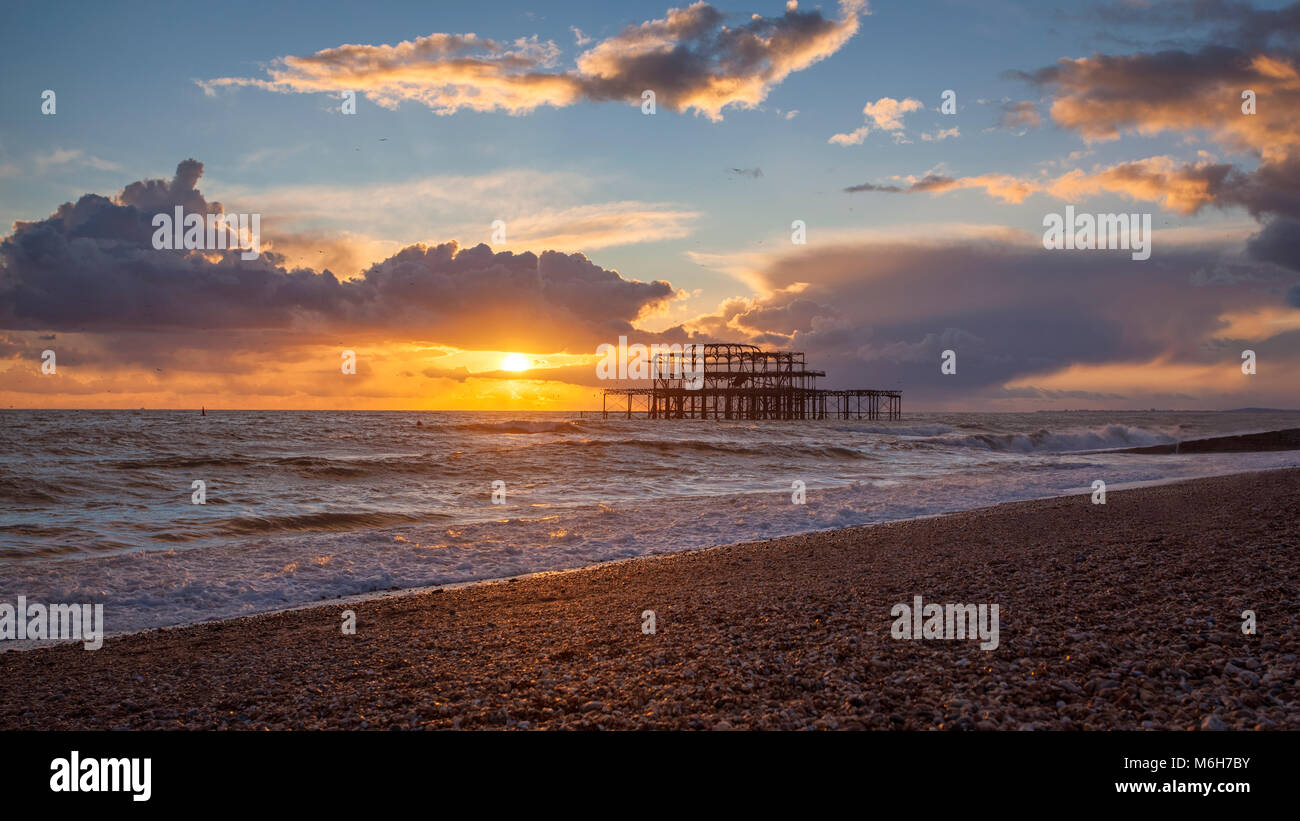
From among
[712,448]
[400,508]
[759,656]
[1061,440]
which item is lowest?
[1061,440]

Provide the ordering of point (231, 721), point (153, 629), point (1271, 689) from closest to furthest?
point (1271, 689)
point (231, 721)
point (153, 629)

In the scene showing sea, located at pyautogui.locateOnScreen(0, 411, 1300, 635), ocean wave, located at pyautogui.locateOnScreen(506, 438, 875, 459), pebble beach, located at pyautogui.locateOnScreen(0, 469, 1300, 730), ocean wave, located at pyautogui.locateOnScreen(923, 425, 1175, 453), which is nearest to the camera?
pebble beach, located at pyautogui.locateOnScreen(0, 469, 1300, 730)

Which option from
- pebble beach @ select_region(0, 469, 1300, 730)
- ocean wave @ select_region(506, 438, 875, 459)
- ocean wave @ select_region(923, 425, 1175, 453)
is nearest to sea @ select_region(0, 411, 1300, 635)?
ocean wave @ select_region(506, 438, 875, 459)

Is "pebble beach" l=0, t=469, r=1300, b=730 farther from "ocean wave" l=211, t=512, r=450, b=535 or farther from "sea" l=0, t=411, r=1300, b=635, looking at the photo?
"ocean wave" l=211, t=512, r=450, b=535

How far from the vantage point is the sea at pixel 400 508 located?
1142 centimetres

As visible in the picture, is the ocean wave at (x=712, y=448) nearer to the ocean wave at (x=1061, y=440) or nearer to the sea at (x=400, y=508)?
the sea at (x=400, y=508)

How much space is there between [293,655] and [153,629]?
3315 mm

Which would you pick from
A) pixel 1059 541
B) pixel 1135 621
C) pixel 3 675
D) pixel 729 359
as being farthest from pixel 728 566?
pixel 729 359

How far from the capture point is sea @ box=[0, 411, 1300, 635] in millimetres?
11422

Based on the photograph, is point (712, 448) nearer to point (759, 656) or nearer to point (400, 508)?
point (400, 508)

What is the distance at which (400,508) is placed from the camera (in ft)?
62.6

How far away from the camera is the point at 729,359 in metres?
98.2

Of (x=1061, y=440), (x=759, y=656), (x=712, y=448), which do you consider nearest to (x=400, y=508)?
(x=759, y=656)
